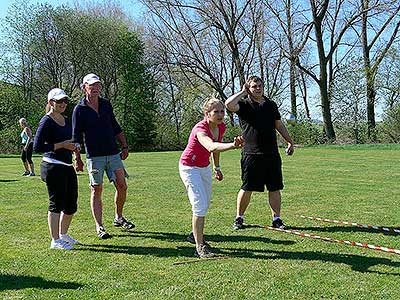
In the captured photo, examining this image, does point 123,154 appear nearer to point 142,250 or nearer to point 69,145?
point 69,145

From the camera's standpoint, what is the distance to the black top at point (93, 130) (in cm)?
614

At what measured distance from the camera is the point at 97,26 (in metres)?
41.8

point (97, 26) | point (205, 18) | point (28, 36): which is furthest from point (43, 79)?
point (205, 18)

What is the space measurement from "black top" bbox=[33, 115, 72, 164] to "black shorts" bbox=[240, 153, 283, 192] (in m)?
2.31

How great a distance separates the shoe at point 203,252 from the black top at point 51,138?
5.94 feet

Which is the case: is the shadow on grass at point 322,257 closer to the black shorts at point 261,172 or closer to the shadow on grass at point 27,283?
the black shorts at point 261,172

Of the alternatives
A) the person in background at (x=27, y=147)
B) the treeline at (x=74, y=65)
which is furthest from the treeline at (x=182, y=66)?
the person in background at (x=27, y=147)

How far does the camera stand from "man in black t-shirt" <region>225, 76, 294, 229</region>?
6.42m

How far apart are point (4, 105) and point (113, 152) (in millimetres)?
35960

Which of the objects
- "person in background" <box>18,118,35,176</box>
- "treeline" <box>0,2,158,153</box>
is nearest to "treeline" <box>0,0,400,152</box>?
"treeline" <box>0,2,158,153</box>

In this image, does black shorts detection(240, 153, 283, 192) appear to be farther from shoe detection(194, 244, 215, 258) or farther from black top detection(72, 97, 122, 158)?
black top detection(72, 97, 122, 158)

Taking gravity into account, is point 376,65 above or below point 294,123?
above

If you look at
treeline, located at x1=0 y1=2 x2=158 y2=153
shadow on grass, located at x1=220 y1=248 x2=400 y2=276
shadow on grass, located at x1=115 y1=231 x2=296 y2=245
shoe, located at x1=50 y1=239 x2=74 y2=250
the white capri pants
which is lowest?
shadow on grass, located at x1=220 y1=248 x2=400 y2=276

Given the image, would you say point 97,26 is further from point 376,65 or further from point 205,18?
point 376,65
